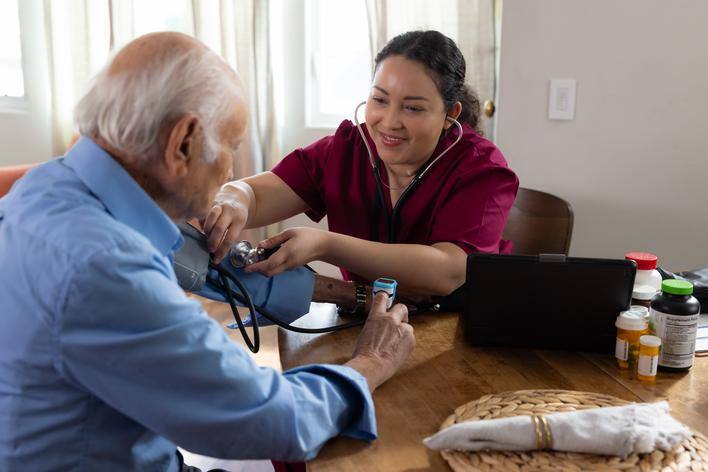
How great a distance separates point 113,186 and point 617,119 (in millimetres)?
1997

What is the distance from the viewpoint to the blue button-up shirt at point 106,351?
2.75ft

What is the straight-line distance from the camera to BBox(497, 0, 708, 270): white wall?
241 centimetres

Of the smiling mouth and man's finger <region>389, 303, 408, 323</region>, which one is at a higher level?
the smiling mouth

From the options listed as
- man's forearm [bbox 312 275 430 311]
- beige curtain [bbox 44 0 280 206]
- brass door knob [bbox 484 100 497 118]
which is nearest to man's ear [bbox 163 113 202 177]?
man's forearm [bbox 312 275 430 311]

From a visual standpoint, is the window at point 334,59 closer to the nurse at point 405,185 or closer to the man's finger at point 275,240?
the nurse at point 405,185

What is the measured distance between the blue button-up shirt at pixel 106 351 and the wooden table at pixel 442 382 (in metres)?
0.11

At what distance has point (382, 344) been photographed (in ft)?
4.20

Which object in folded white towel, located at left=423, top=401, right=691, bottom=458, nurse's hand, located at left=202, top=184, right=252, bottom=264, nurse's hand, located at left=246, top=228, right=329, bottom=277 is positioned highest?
nurse's hand, located at left=202, top=184, right=252, bottom=264

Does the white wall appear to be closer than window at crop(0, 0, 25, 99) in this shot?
Yes

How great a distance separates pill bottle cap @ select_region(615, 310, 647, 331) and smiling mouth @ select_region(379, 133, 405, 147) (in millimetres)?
694

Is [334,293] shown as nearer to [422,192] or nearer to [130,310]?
[422,192]

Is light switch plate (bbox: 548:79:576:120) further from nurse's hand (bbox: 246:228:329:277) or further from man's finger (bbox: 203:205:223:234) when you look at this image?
man's finger (bbox: 203:205:223:234)

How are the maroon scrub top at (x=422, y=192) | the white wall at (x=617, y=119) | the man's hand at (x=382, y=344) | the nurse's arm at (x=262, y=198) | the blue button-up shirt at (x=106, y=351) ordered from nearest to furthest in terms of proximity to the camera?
1. the blue button-up shirt at (x=106, y=351)
2. the man's hand at (x=382, y=344)
3. the maroon scrub top at (x=422, y=192)
4. the nurse's arm at (x=262, y=198)
5. the white wall at (x=617, y=119)

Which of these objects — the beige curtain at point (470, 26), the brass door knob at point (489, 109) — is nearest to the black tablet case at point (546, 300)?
the brass door knob at point (489, 109)
